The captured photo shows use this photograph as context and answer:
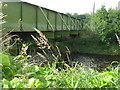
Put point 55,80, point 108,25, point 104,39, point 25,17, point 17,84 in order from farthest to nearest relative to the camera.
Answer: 1. point 104,39
2. point 108,25
3. point 25,17
4. point 55,80
5. point 17,84

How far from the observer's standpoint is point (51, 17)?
1263 centimetres

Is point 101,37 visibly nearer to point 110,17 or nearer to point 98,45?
point 98,45

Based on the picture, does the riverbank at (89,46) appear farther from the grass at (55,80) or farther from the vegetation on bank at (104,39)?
the grass at (55,80)

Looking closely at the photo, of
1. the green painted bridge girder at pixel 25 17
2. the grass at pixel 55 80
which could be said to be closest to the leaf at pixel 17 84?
the grass at pixel 55 80

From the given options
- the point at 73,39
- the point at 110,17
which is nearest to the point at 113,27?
the point at 110,17

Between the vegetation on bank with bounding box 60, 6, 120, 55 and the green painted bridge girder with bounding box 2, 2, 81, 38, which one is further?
the vegetation on bank with bounding box 60, 6, 120, 55

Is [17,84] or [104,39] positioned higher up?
[17,84]

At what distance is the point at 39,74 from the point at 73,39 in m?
26.2

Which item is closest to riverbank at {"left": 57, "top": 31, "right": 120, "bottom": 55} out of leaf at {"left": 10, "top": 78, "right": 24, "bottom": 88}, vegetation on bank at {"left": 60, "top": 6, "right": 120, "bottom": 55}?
vegetation on bank at {"left": 60, "top": 6, "right": 120, "bottom": 55}

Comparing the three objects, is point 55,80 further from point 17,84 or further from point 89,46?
point 89,46

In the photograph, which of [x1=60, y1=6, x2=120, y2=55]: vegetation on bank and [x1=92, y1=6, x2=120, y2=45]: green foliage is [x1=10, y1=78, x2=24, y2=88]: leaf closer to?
[x1=60, y1=6, x2=120, y2=55]: vegetation on bank

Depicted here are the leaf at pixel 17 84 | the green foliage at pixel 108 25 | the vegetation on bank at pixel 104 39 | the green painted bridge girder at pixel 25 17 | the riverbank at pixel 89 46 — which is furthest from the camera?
the riverbank at pixel 89 46

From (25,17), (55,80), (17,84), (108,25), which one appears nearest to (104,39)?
(108,25)

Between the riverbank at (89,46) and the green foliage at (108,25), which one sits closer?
the green foliage at (108,25)
